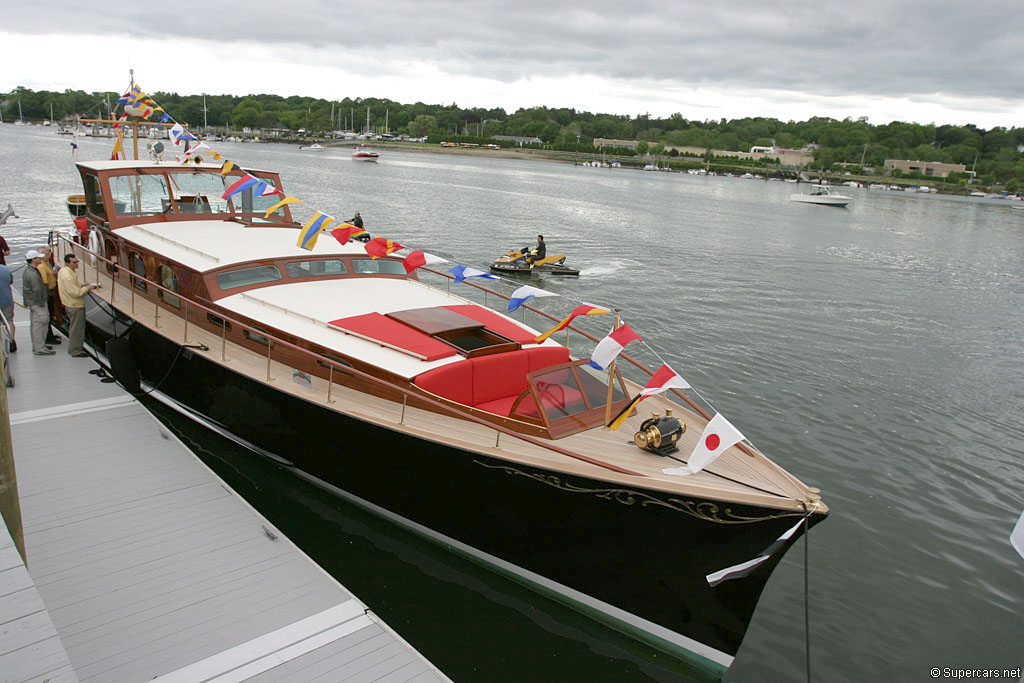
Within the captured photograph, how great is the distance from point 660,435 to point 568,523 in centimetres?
141

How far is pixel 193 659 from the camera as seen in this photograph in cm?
571

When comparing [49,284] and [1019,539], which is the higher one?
[1019,539]

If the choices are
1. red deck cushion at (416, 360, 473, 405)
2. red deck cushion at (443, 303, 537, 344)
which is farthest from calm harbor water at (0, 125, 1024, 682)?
red deck cushion at (443, 303, 537, 344)

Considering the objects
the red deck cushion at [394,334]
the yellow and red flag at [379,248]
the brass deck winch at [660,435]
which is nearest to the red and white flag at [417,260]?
the yellow and red flag at [379,248]

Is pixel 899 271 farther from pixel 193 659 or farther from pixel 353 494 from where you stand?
pixel 193 659

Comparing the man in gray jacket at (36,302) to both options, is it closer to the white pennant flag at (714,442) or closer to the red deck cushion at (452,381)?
the red deck cushion at (452,381)

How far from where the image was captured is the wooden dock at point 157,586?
5.55 meters

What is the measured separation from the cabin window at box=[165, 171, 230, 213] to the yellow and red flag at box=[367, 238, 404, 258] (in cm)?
489

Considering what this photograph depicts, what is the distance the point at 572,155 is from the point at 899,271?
139m

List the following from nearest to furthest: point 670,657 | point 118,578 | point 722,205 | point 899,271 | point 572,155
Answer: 1. point 118,578
2. point 670,657
3. point 899,271
4. point 722,205
5. point 572,155

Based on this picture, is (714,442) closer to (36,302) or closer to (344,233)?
(344,233)

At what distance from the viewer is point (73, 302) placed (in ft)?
38.6

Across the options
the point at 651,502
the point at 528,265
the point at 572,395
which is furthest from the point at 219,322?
the point at 528,265

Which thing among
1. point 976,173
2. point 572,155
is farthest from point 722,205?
point 976,173
